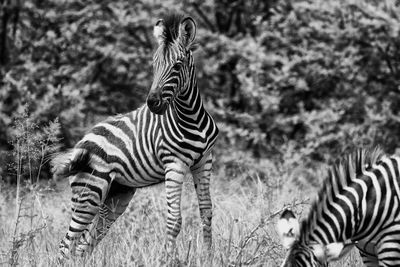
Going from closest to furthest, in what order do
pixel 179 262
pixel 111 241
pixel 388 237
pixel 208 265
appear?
1. pixel 388 237
2. pixel 179 262
3. pixel 208 265
4. pixel 111 241

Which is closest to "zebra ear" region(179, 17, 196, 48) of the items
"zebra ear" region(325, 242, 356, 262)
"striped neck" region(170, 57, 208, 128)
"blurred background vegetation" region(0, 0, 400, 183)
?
"striped neck" region(170, 57, 208, 128)

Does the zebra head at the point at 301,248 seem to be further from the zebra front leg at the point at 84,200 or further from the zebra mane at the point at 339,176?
the zebra front leg at the point at 84,200

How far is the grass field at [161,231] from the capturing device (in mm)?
5223

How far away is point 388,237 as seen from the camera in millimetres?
4398

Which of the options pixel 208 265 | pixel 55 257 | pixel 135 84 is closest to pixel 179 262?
pixel 208 265

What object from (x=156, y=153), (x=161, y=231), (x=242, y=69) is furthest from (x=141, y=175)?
(x=242, y=69)

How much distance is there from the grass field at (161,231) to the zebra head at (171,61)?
107 cm

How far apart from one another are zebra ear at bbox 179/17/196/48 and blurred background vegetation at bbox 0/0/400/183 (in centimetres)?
506

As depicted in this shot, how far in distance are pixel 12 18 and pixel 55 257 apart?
6970mm

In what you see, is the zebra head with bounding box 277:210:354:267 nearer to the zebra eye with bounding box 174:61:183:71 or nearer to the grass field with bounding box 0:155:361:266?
the grass field with bounding box 0:155:361:266

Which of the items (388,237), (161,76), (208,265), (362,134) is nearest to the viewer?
(388,237)

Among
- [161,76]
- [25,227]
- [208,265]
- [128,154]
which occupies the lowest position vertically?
[25,227]

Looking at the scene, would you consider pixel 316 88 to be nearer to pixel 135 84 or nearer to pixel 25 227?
pixel 135 84

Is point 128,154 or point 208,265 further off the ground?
point 128,154
